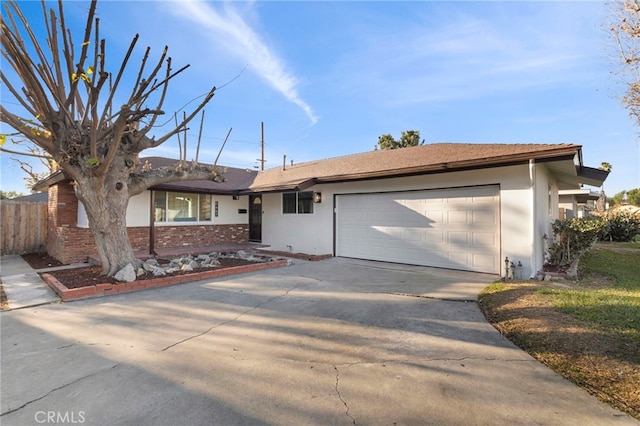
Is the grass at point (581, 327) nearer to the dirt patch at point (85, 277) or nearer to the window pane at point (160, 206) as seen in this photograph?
the dirt patch at point (85, 277)

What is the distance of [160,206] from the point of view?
11242 mm

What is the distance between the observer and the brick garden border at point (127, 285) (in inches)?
222

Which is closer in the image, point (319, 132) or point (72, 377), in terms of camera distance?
point (72, 377)

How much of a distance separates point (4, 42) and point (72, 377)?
235 inches

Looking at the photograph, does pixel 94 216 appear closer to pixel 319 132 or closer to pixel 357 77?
pixel 357 77

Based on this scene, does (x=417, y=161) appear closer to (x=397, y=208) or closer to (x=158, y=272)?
(x=397, y=208)

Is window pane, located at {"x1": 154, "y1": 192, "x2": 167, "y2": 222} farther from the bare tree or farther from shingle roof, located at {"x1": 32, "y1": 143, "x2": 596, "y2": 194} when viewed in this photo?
the bare tree

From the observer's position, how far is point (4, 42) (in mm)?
5156

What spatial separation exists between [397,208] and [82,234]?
1009cm

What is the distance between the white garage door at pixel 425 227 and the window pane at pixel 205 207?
5678 millimetres

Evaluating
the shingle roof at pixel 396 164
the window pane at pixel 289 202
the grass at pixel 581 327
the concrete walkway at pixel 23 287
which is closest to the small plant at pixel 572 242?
the grass at pixel 581 327

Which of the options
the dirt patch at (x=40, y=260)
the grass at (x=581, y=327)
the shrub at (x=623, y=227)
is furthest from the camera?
the shrub at (x=623, y=227)

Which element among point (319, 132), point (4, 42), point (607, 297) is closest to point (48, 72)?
point (4, 42)

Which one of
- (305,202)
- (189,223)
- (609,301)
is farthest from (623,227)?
(189,223)
